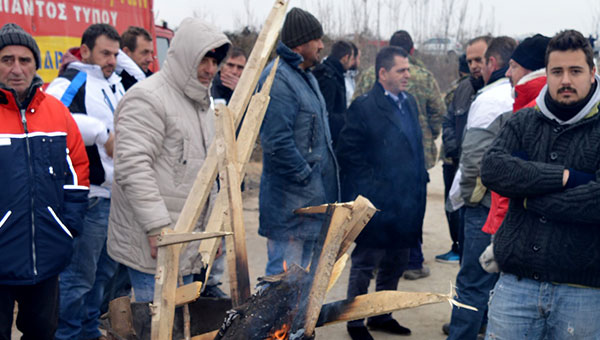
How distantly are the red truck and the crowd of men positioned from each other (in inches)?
61.6

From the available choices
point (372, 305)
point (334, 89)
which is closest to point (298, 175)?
point (372, 305)

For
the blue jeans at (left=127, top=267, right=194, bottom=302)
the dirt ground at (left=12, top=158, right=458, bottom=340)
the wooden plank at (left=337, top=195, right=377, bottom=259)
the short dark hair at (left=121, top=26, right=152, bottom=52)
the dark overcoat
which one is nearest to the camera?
the wooden plank at (left=337, top=195, right=377, bottom=259)

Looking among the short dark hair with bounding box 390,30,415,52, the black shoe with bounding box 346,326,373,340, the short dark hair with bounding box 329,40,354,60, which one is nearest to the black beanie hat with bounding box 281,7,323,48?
the black shoe with bounding box 346,326,373,340

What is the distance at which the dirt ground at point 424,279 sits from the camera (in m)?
4.73

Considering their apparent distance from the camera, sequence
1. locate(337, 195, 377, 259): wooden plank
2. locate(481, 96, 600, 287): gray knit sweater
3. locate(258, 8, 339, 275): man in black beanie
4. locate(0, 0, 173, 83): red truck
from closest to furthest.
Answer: locate(337, 195, 377, 259): wooden plank
locate(481, 96, 600, 287): gray knit sweater
locate(258, 8, 339, 275): man in black beanie
locate(0, 0, 173, 83): red truck

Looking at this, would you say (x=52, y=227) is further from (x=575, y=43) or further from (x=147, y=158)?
(x=575, y=43)

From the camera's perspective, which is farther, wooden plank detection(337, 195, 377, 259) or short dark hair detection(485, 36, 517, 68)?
short dark hair detection(485, 36, 517, 68)

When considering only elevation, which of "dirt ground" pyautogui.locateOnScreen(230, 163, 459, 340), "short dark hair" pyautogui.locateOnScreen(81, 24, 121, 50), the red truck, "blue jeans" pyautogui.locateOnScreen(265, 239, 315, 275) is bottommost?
"dirt ground" pyautogui.locateOnScreen(230, 163, 459, 340)

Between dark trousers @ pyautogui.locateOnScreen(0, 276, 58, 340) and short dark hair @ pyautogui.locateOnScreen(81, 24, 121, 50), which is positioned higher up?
short dark hair @ pyautogui.locateOnScreen(81, 24, 121, 50)

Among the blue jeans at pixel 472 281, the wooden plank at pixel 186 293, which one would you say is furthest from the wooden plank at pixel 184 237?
the blue jeans at pixel 472 281

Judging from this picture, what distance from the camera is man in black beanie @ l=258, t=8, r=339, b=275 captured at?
13.1 feet

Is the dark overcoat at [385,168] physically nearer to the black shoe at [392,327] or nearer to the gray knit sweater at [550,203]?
the black shoe at [392,327]

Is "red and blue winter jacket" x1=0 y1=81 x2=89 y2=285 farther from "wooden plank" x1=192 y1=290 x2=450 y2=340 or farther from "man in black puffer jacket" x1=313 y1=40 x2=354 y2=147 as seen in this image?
"man in black puffer jacket" x1=313 y1=40 x2=354 y2=147

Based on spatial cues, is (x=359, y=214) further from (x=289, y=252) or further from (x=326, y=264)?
(x=289, y=252)
